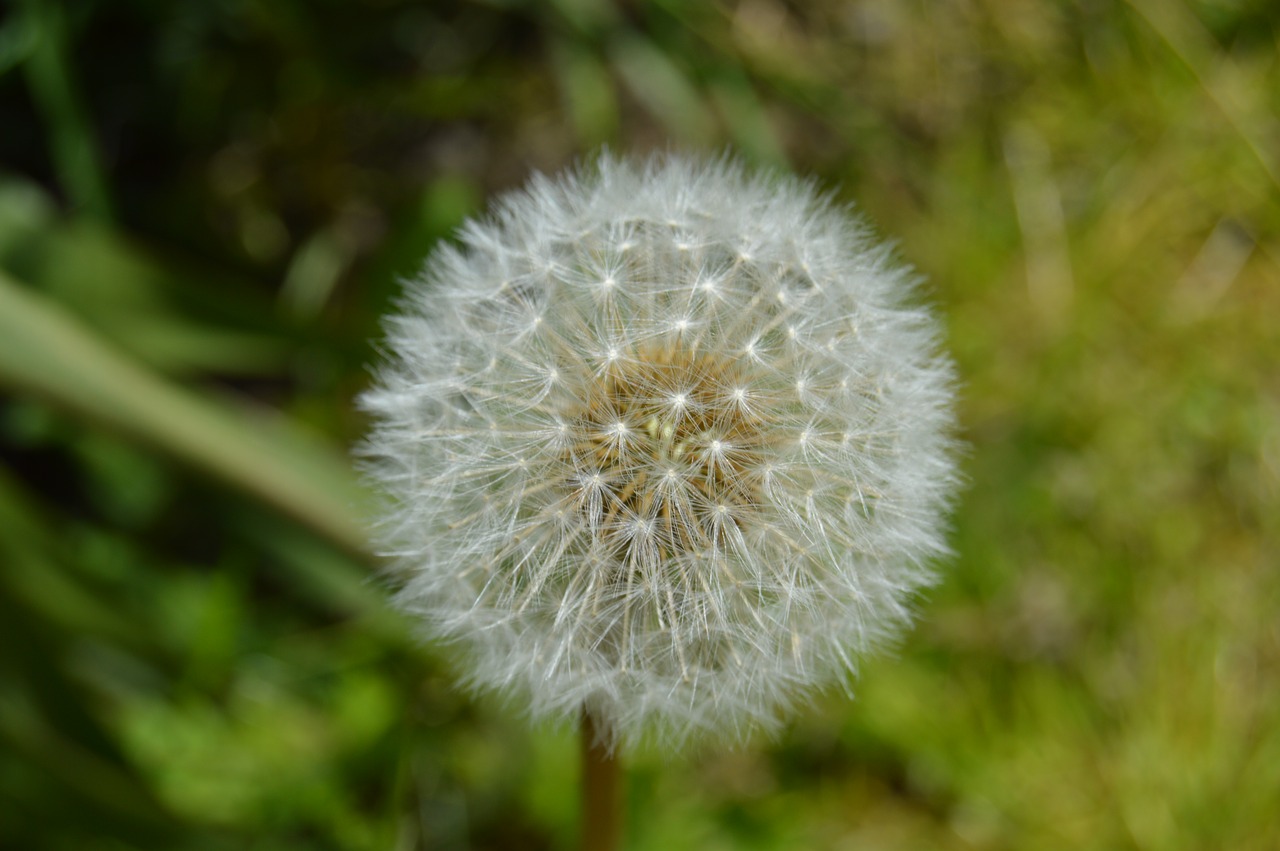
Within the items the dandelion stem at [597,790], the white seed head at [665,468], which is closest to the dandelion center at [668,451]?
the white seed head at [665,468]

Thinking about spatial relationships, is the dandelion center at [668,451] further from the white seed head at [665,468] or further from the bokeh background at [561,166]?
the bokeh background at [561,166]

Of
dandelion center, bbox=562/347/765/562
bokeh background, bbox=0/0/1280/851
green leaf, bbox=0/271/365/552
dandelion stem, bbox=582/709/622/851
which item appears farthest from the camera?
bokeh background, bbox=0/0/1280/851

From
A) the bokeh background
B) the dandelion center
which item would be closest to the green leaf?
the bokeh background

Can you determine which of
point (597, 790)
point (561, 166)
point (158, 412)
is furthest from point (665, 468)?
point (561, 166)

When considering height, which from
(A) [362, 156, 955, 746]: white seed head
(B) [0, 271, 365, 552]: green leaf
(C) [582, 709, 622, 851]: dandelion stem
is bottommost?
(C) [582, 709, 622, 851]: dandelion stem

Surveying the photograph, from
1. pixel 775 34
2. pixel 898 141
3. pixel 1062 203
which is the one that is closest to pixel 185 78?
pixel 775 34

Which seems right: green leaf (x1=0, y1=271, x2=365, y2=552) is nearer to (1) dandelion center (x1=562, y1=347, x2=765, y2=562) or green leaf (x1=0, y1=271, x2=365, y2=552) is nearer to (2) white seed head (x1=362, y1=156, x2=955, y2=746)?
(2) white seed head (x1=362, y1=156, x2=955, y2=746)

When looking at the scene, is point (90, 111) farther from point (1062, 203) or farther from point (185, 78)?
point (1062, 203)
